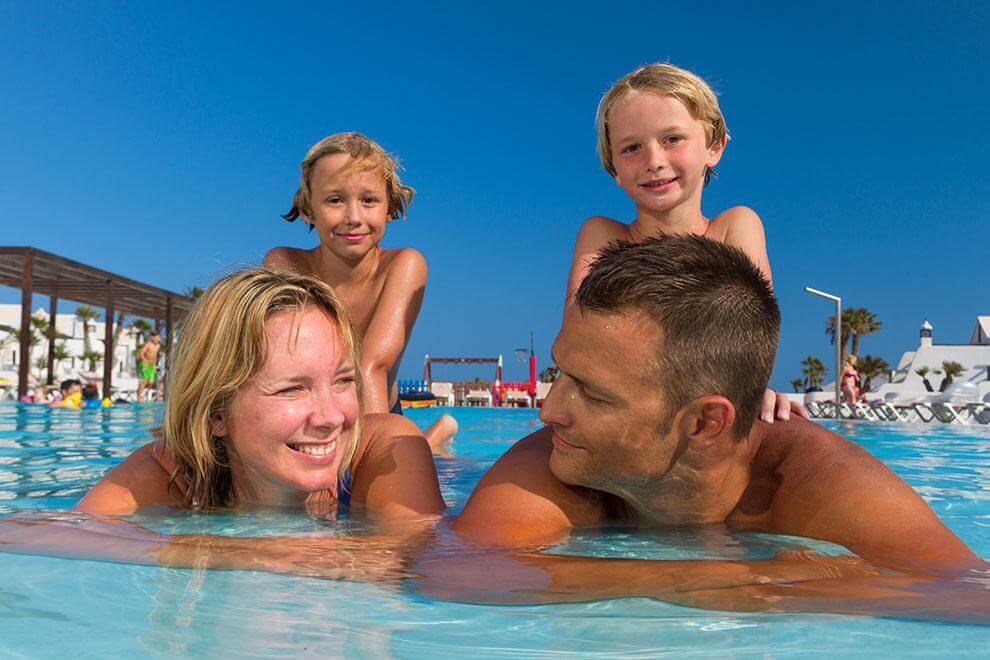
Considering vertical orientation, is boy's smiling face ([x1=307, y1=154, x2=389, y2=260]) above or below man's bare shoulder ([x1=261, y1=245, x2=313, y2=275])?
above

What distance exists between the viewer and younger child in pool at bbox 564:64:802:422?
3.54m

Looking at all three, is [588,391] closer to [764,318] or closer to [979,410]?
[764,318]

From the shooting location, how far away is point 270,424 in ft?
9.36

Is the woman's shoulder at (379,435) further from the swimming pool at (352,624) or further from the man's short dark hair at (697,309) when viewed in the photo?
the man's short dark hair at (697,309)

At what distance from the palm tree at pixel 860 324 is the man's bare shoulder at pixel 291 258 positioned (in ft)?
231

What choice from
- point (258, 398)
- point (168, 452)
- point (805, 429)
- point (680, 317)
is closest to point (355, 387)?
point (258, 398)

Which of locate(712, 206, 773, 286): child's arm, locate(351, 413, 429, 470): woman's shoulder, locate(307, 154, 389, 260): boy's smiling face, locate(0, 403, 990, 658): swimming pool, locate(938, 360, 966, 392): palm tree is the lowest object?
locate(0, 403, 990, 658): swimming pool

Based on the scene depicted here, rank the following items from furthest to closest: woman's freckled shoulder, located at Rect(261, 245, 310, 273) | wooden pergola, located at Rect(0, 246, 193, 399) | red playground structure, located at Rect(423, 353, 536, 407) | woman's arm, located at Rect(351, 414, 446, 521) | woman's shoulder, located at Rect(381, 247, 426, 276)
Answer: red playground structure, located at Rect(423, 353, 536, 407) < wooden pergola, located at Rect(0, 246, 193, 399) < woman's freckled shoulder, located at Rect(261, 245, 310, 273) < woman's shoulder, located at Rect(381, 247, 426, 276) < woman's arm, located at Rect(351, 414, 446, 521)

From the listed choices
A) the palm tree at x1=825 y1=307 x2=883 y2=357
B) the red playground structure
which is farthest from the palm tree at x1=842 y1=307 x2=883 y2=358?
the red playground structure

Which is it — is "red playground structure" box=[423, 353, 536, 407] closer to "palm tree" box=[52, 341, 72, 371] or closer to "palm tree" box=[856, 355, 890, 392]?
"palm tree" box=[52, 341, 72, 371]

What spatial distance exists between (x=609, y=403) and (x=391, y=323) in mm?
2372

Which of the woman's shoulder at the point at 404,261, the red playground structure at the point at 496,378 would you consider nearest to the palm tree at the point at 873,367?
the red playground structure at the point at 496,378

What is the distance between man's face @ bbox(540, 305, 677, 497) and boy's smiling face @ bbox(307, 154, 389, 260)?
2.38m

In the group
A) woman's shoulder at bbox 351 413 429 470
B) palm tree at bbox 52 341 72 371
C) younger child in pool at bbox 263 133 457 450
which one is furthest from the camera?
palm tree at bbox 52 341 72 371
